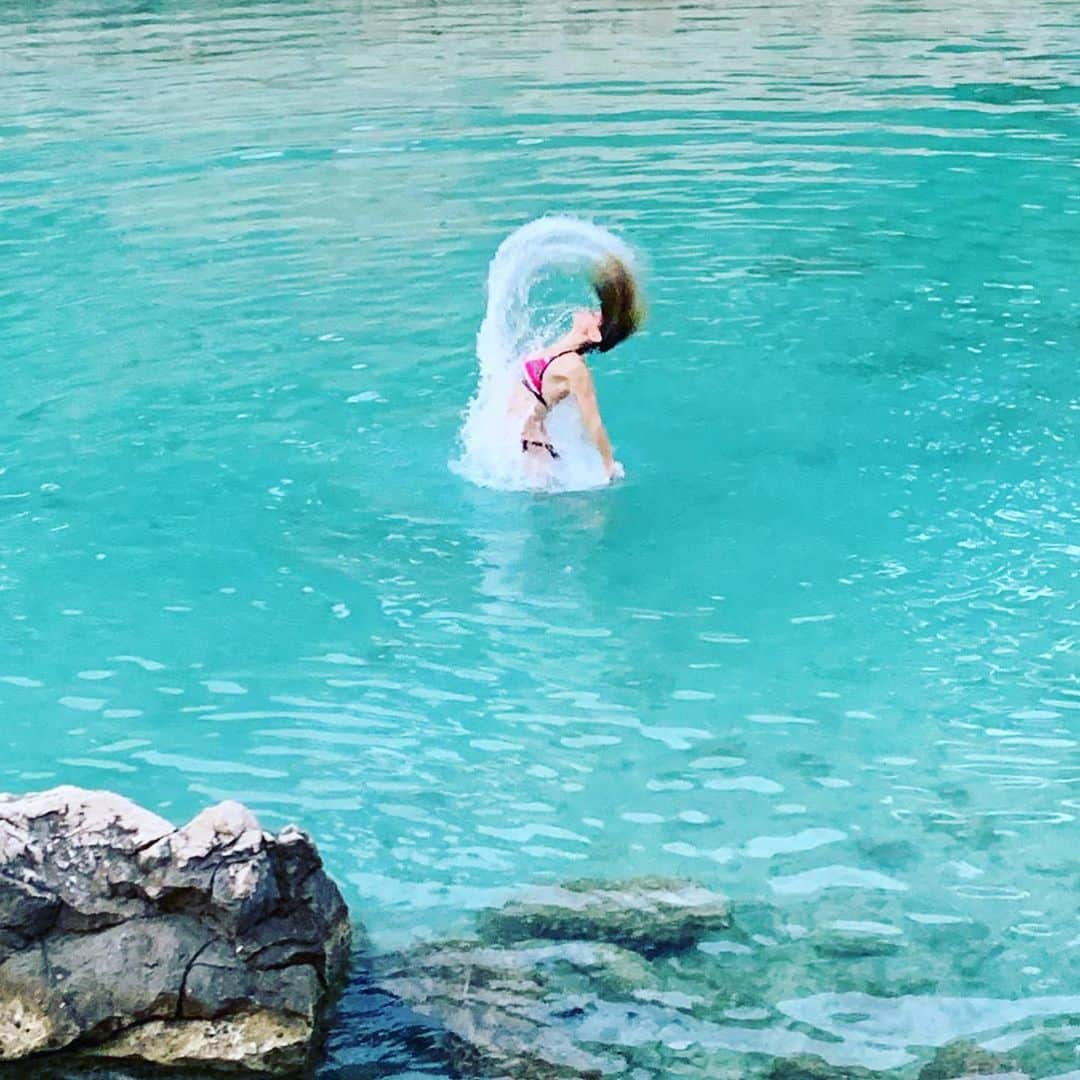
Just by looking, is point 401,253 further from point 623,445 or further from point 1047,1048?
point 1047,1048

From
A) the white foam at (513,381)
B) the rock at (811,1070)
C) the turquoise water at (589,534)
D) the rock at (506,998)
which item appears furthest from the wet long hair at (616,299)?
the rock at (811,1070)

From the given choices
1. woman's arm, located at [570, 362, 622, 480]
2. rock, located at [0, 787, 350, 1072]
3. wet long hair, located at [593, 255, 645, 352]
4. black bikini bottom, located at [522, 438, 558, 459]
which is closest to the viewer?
rock, located at [0, 787, 350, 1072]

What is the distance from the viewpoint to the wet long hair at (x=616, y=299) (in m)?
9.20

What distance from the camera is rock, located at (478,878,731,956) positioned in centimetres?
581

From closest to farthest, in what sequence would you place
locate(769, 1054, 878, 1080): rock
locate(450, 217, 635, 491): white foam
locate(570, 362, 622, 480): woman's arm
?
locate(769, 1054, 878, 1080): rock < locate(570, 362, 622, 480): woman's arm < locate(450, 217, 635, 491): white foam

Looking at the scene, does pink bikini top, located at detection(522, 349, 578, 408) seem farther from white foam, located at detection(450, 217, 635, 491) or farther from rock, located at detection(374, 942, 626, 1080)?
rock, located at detection(374, 942, 626, 1080)

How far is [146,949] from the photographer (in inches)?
201

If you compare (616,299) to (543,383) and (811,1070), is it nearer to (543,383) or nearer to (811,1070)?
(543,383)

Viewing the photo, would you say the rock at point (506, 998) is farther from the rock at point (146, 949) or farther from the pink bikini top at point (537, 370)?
the pink bikini top at point (537, 370)

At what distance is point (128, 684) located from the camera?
25.3 ft

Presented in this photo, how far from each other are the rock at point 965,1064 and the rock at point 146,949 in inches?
75.9

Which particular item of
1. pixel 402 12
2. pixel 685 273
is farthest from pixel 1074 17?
pixel 685 273

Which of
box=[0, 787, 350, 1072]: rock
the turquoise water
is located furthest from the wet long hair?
box=[0, 787, 350, 1072]: rock

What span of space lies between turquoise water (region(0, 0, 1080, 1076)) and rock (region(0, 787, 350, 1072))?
34 cm
